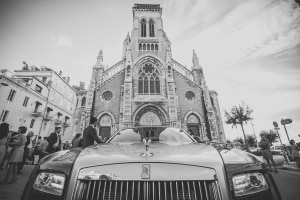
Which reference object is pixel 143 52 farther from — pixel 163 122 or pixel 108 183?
pixel 108 183

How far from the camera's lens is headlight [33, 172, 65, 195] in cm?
115

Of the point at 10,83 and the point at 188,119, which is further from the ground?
the point at 10,83

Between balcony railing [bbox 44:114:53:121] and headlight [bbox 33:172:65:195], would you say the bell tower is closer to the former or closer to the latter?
headlight [bbox 33:172:65:195]

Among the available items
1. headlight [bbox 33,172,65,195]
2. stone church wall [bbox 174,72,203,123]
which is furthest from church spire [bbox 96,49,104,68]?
headlight [bbox 33,172,65,195]

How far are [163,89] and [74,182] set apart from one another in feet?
46.2

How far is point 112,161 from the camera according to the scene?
123cm

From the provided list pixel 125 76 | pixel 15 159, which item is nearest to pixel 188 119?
pixel 125 76

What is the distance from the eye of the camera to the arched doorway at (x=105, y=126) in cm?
1341

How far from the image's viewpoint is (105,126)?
1355cm

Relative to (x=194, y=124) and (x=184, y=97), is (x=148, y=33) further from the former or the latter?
(x=194, y=124)

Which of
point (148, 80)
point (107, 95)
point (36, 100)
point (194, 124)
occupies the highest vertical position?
point (148, 80)

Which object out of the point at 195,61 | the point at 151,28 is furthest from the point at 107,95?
the point at 151,28

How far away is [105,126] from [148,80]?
6.78 metres

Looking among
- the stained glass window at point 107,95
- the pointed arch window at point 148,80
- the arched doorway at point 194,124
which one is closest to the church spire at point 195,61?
the pointed arch window at point 148,80
